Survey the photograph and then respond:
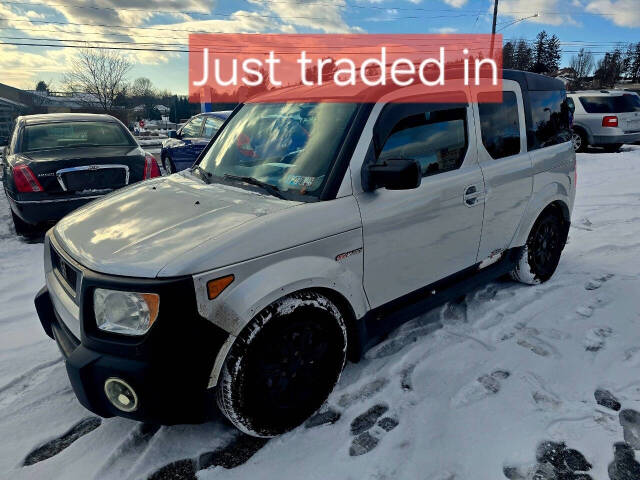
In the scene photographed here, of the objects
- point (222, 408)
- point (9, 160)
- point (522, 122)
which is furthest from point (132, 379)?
point (9, 160)

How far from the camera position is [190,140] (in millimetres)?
9320

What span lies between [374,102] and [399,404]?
176cm

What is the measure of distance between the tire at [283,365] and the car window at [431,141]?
40.5 inches

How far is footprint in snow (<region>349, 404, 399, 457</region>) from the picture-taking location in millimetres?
2266

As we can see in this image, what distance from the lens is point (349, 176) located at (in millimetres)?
2508

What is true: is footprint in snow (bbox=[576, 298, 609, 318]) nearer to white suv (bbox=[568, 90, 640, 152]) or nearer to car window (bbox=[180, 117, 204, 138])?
car window (bbox=[180, 117, 204, 138])

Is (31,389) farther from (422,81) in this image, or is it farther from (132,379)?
(422,81)

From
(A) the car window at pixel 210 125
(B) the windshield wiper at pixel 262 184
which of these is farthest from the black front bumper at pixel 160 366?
(A) the car window at pixel 210 125

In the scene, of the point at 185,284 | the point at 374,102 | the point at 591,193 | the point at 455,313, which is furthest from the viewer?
the point at 591,193

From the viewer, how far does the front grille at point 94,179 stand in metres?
5.52

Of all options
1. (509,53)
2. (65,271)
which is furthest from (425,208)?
(509,53)

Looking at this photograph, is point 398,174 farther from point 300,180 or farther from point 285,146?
point 285,146

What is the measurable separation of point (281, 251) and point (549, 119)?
3.07 meters

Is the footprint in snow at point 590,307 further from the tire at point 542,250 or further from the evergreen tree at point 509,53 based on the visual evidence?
the evergreen tree at point 509,53
